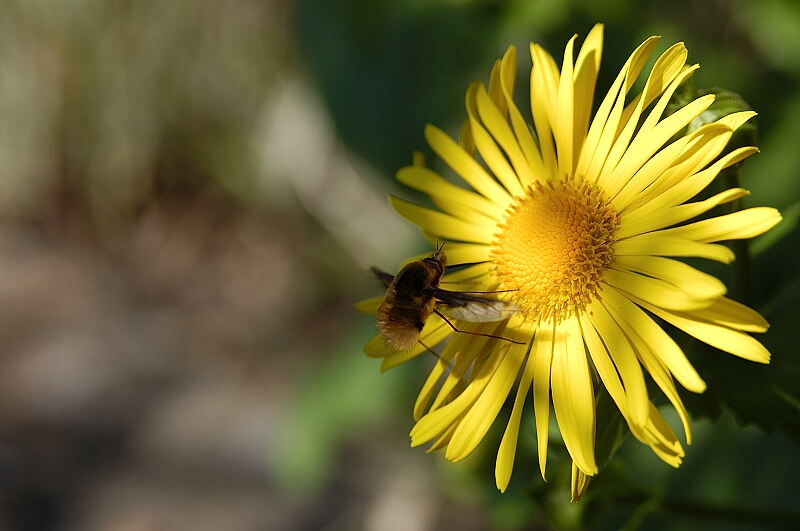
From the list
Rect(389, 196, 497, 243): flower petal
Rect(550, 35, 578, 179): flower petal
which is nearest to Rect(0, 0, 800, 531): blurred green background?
Rect(389, 196, 497, 243): flower petal

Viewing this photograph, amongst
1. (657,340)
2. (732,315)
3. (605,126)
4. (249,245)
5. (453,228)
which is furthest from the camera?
(249,245)

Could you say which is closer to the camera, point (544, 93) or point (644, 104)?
point (644, 104)

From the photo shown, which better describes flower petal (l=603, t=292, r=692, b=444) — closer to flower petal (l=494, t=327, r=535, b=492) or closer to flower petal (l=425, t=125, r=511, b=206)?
flower petal (l=494, t=327, r=535, b=492)

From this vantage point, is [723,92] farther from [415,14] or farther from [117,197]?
[117,197]

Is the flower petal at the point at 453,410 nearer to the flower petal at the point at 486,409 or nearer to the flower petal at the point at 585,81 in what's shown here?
the flower petal at the point at 486,409

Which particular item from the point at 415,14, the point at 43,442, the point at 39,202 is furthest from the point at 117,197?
the point at 415,14

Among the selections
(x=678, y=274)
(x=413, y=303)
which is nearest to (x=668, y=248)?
(x=678, y=274)

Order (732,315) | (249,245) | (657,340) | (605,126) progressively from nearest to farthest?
(732,315) → (657,340) → (605,126) → (249,245)

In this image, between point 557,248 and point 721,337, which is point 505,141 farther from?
point 721,337
